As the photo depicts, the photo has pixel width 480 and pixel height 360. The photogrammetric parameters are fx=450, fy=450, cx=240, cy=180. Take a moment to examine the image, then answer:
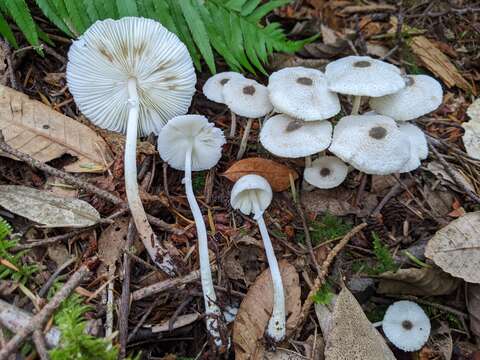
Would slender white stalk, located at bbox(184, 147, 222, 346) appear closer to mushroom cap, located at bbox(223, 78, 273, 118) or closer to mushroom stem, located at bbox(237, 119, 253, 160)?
mushroom stem, located at bbox(237, 119, 253, 160)

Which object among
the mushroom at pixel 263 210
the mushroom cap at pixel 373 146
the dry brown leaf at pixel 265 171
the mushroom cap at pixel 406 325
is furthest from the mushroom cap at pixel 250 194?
the mushroom cap at pixel 406 325

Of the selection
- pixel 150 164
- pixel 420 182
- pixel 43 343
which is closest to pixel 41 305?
pixel 43 343

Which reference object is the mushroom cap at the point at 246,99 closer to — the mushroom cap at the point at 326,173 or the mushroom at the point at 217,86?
the mushroom at the point at 217,86

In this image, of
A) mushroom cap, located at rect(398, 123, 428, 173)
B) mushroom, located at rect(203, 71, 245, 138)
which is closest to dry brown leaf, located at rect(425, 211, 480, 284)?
mushroom cap, located at rect(398, 123, 428, 173)

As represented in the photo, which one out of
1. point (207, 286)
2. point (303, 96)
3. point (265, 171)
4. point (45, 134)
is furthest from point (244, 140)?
point (45, 134)

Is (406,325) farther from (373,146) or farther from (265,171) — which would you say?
(265,171)

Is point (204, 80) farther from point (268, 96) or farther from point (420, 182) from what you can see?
point (420, 182)
